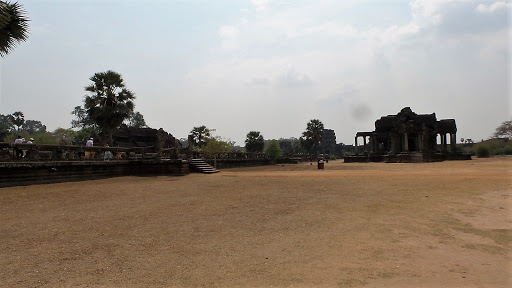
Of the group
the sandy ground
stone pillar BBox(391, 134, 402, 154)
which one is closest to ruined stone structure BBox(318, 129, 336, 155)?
stone pillar BBox(391, 134, 402, 154)

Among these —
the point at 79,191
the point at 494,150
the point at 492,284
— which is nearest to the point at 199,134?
the point at 79,191

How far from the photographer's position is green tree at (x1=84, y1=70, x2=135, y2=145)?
1131 inches

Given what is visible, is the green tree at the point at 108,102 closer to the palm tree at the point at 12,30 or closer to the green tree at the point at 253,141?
the palm tree at the point at 12,30

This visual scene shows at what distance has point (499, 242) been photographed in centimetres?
644

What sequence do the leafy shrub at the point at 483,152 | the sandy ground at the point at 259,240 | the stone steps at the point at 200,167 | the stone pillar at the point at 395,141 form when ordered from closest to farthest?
1. the sandy ground at the point at 259,240
2. the stone steps at the point at 200,167
3. the stone pillar at the point at 395,141
4. the leafy shrub at the point at 483,152

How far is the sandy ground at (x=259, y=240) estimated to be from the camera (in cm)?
492

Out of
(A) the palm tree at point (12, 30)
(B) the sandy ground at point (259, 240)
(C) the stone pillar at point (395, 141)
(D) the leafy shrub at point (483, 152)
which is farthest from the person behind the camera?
(D) the leafy shrub at point (483, 152)

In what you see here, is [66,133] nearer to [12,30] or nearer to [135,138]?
[135,138]

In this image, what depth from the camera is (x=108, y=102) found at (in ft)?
95.7

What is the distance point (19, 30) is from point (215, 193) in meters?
9.20

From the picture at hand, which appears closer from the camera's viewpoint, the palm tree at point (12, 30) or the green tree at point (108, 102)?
the palm tree at point (12, 30)

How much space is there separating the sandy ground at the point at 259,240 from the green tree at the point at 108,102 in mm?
17979

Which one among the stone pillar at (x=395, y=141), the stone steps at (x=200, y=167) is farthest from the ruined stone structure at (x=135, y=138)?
the stone pillar at (x=395, y=141)

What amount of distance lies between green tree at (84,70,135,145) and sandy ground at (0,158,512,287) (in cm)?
1798
